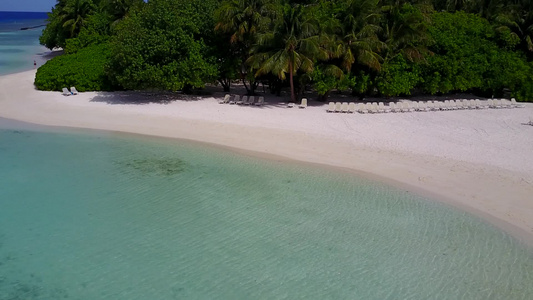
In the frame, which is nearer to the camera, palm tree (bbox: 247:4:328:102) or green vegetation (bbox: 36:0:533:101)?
palm tree (bbox: 247:4:328:102)

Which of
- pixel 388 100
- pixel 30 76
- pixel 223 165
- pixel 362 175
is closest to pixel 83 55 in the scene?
pixel 30 76

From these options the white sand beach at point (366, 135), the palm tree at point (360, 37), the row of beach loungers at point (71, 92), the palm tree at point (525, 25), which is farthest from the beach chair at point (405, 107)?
A: the row of beach loungers at point (71, 92)

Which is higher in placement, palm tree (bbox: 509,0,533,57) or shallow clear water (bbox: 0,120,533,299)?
palm tree (bbox: 509,0,533,57)

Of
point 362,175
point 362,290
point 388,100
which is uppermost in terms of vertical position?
point 388,100

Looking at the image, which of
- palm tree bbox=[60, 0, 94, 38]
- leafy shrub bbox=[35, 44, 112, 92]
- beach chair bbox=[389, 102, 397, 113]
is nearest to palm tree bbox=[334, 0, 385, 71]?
beach chair bbox=[389, 102, 397, 113]

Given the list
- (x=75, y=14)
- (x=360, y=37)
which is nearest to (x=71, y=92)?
(x=360, y=37)

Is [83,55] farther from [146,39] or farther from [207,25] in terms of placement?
[207,25]

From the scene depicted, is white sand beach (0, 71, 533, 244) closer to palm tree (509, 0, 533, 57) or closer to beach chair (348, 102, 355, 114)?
beach chair (348, 102, 355, 114)
